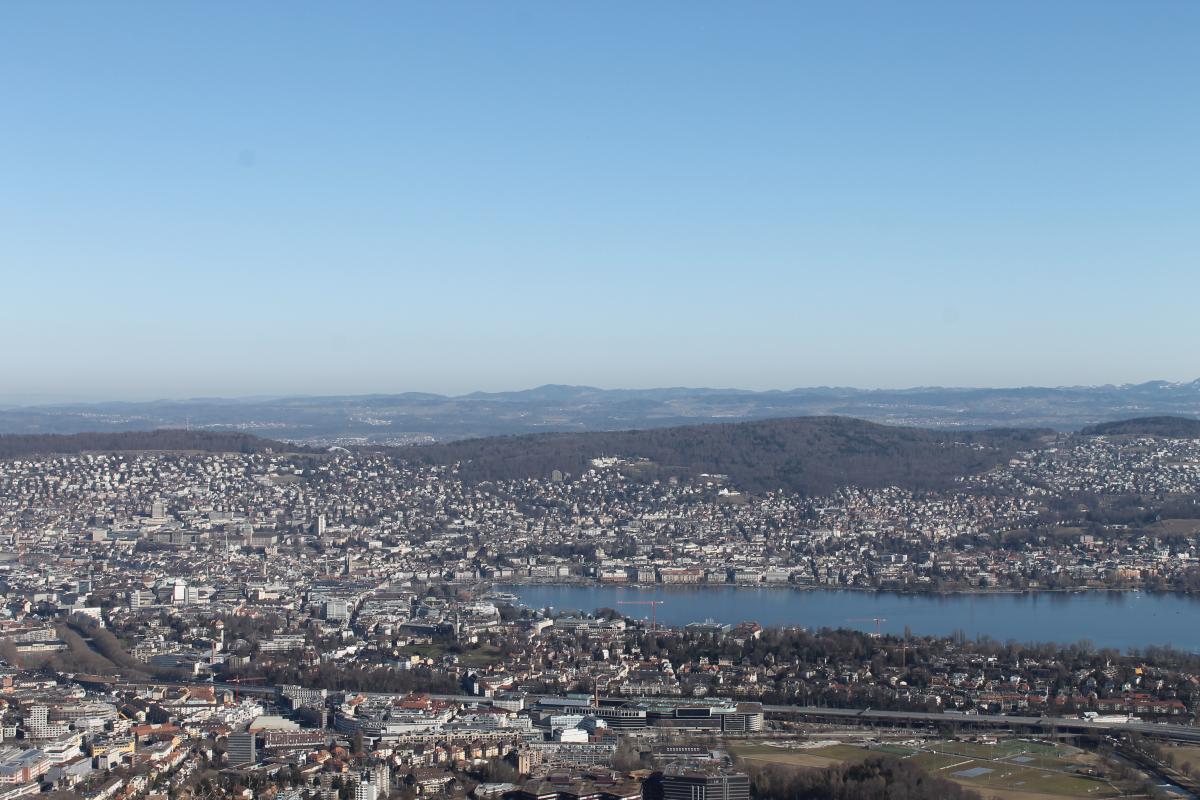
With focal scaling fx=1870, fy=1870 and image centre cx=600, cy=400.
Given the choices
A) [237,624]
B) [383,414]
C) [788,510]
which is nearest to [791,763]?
[237,624]

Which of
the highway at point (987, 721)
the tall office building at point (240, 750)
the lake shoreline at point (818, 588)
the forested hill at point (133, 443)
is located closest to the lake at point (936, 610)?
the lake shoreline at point (818, 588)

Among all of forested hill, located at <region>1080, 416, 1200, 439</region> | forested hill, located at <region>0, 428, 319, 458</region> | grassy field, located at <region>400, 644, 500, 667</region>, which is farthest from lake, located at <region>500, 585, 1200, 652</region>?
forested hill, located at <region>1080, 416, 1200, 439</region>

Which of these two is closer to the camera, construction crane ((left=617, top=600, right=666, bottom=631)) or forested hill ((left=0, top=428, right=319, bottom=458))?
construction crane ((left=617, top=600, right=666, bottom=631))

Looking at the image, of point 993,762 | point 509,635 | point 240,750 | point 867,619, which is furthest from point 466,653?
point 993,762

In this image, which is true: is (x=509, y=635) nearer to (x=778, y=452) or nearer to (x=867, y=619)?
(x=867, y=619)

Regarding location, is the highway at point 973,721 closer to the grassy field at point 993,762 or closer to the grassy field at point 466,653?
the grassy field at point 993,762

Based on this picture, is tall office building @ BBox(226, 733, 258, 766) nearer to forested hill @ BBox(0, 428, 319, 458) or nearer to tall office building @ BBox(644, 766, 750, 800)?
tall office building @ BBox(644, 766, 750, 800)
